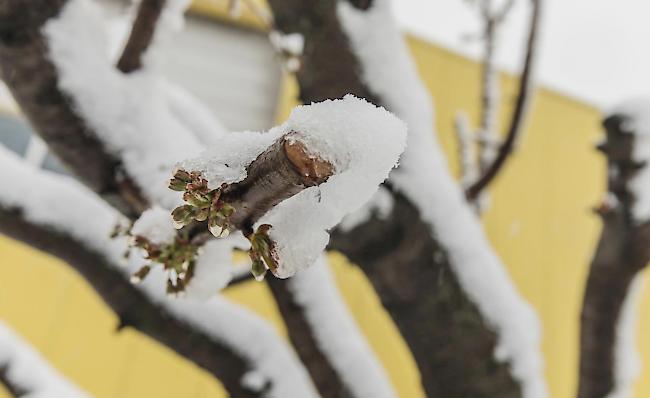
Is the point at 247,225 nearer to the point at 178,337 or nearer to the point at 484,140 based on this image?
the point at 178,337

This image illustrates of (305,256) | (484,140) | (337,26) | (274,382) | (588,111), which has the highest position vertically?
(588,111)

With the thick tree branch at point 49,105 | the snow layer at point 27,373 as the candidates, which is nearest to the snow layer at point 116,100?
the thick tree branch at point 49,105

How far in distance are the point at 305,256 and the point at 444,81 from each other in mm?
3298

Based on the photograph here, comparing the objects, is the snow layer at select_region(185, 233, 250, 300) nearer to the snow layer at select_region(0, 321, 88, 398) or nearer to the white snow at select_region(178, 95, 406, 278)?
the white snow at select_region(178, 95, 406, 278)

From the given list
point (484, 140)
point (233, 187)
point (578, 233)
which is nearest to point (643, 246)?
point (484, 140)

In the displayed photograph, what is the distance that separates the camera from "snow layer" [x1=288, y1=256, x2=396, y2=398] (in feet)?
3.30

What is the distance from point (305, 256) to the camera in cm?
42

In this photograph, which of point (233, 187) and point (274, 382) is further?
point (274, 382)

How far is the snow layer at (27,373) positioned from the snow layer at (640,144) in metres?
1.15

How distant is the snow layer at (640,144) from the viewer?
3.46 ft

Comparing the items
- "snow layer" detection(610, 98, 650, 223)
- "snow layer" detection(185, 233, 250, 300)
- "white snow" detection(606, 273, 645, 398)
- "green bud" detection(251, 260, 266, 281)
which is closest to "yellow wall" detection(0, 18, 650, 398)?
"snow layer" detection(610, 98, 650, 223)

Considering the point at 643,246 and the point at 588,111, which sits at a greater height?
the point at 588,111

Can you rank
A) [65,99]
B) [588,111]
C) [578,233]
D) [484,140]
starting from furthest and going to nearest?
[588,111], [578,233], [484,140], [65,99]

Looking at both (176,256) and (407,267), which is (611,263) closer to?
(407,267)
